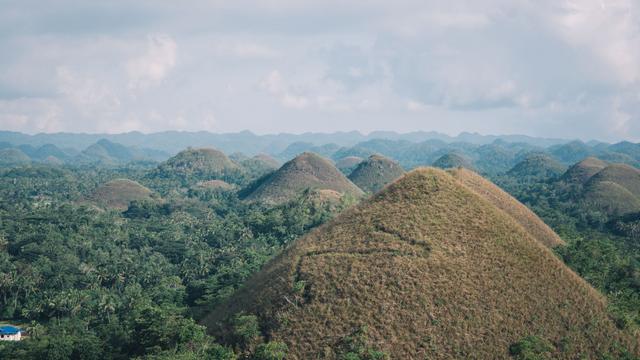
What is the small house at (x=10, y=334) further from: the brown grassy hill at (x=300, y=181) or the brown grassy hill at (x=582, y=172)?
the brown grassy hill at (x=582, y=172)

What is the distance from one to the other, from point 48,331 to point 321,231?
2955cm

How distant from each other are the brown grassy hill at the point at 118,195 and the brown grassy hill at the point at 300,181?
1291 inches

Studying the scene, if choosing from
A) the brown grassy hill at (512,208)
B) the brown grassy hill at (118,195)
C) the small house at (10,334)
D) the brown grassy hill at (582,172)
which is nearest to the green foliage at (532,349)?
the brown grassy hill at (512,208)

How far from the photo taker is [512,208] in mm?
65438

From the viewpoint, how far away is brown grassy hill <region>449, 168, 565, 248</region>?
200 feet

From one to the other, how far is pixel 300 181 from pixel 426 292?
117 meters

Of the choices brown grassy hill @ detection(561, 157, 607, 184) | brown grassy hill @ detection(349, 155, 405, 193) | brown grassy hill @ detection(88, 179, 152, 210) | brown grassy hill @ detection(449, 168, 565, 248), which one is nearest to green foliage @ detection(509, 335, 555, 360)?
brown grassy hill @ detection(449, 168, 565, 248)

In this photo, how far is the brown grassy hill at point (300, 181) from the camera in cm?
15050

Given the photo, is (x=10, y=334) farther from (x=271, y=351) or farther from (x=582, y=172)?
(x=582, y=172)

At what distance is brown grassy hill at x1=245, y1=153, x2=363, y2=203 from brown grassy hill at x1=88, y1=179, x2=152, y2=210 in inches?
1291

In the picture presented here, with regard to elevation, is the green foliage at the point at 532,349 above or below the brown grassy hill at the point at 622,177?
below

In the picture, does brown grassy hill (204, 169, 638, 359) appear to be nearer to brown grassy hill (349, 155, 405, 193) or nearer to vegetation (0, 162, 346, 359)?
vegetation (0, 162, 346, 359)

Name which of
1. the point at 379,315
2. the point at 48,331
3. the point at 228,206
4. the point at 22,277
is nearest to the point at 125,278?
the point at 22,277

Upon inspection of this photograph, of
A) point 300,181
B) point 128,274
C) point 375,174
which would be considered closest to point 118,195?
point 300,181
